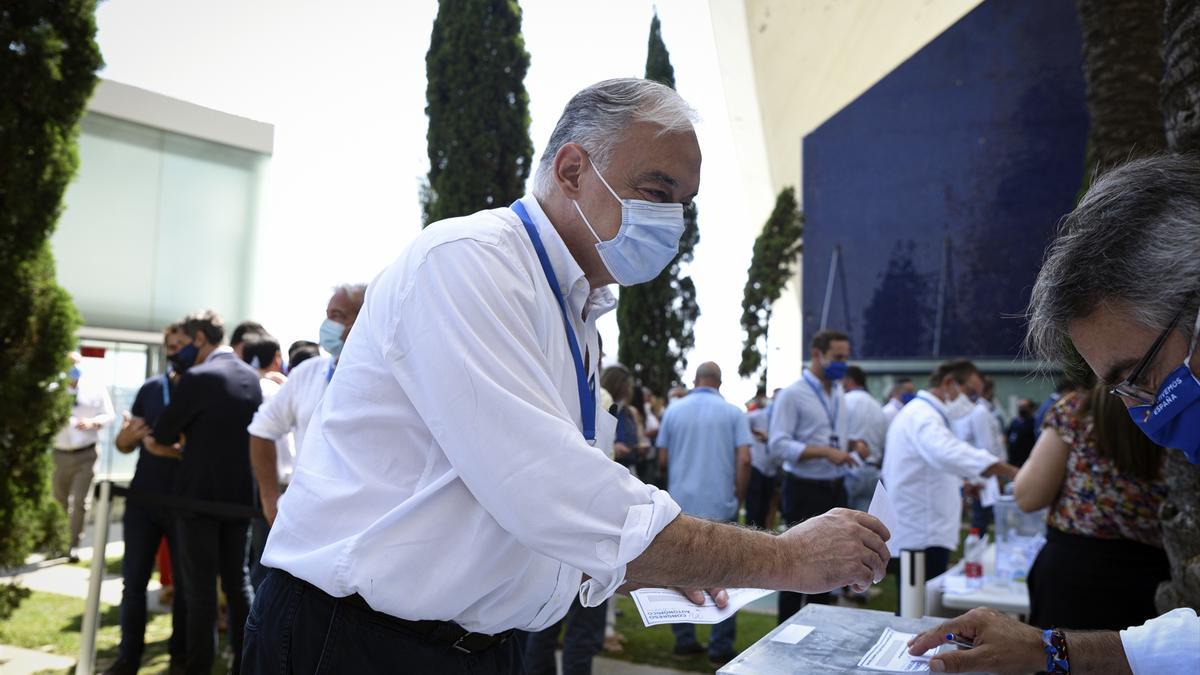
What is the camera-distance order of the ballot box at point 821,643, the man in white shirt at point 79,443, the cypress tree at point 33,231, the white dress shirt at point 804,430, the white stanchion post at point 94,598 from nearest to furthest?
1. the ballot box at point 821,643
2. the white stanchion post at point 94,598
3. the cypress tree at point 33,231
4. the white dress shirt at point 804,430
5. the man in white shirt at point 79,443

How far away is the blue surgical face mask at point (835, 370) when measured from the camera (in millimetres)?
6973

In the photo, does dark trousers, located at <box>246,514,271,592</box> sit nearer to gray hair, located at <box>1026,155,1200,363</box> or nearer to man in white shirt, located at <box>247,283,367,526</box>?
man in white shirt, located at <box>247,283,367,526</box>

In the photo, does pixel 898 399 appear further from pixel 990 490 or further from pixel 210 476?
pixel 210 476

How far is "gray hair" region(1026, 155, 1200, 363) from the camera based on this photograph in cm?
128

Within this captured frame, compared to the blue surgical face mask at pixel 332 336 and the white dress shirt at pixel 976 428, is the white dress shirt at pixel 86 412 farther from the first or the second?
the white dress shirt at pixel 976 428

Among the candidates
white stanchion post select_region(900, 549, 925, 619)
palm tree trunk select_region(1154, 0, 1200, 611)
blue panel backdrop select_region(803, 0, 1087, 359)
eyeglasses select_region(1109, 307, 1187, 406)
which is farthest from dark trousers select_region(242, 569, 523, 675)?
blue panel backdrop select_region(803, 0, 1087, 359)

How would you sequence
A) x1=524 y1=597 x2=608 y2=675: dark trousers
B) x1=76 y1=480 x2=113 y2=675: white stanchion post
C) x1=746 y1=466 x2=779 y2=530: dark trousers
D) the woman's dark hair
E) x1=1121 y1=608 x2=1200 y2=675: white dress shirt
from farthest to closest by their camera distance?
1. x1=746 y1=466 x2=779 y2=530: dark trousers
2. x1=524 y1=597 x2=608 y2=675: dark trousers
3. x1=76 y1=480 x2=113 y2=675: white stanchion post
4. the woman's dark hair
5. x1=1121 y1=608 x2=1200 y2=675: white dress shirt

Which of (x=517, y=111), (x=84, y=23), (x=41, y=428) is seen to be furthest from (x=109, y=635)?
(x=517, y=111)

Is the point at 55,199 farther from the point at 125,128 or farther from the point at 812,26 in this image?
the point at 812,26

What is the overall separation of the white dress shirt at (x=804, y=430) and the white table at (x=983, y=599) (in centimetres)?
197

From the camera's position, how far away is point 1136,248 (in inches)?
51.9

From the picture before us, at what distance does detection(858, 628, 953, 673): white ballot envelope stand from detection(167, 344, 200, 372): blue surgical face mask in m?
4.73

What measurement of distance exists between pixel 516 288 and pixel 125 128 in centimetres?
1230

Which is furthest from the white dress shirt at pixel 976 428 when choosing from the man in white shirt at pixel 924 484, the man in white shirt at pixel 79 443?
the man in white shirt at pixel 79 443
